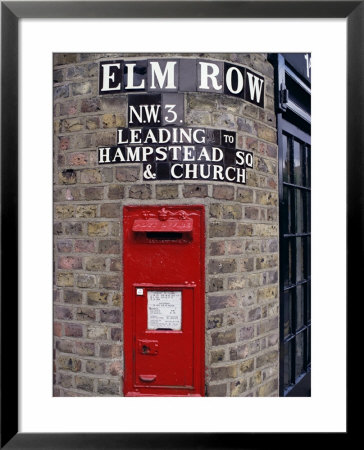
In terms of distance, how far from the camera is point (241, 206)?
1.59 metres

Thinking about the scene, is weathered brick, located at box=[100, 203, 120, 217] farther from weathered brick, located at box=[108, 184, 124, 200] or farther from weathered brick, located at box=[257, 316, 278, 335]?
weathered brick, located at box=[257, 316, 278, 335]

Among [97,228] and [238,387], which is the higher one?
[97,228]

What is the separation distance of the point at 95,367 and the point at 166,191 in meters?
0.86

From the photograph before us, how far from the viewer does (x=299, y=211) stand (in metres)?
1.72

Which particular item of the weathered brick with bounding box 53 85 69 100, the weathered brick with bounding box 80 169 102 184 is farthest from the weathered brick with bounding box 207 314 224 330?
the weathered brick with bounding box 53 85 69 100

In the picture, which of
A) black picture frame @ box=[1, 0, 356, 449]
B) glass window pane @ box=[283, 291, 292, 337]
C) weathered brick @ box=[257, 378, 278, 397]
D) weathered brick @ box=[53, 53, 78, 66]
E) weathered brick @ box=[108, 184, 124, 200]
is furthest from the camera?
glass window pane @ box=[283, 291, 292, 337]

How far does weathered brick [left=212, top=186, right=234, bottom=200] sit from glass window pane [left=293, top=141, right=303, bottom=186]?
0.44m

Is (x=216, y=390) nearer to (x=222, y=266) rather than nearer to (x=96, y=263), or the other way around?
(x=222, y=266)

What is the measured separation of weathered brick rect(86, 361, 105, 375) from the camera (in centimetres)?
159

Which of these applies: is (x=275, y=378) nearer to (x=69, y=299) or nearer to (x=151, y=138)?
(x=69, y=299)

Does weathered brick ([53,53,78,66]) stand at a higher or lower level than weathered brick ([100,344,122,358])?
higher

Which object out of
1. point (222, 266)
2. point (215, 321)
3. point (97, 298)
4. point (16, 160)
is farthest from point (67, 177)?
point (215, 321)

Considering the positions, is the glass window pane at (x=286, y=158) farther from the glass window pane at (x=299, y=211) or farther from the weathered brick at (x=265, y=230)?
the weathered brick at (x=265, y=230)

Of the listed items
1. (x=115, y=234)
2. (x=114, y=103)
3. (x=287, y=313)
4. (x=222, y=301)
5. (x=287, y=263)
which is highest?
(x=114, y=103)
